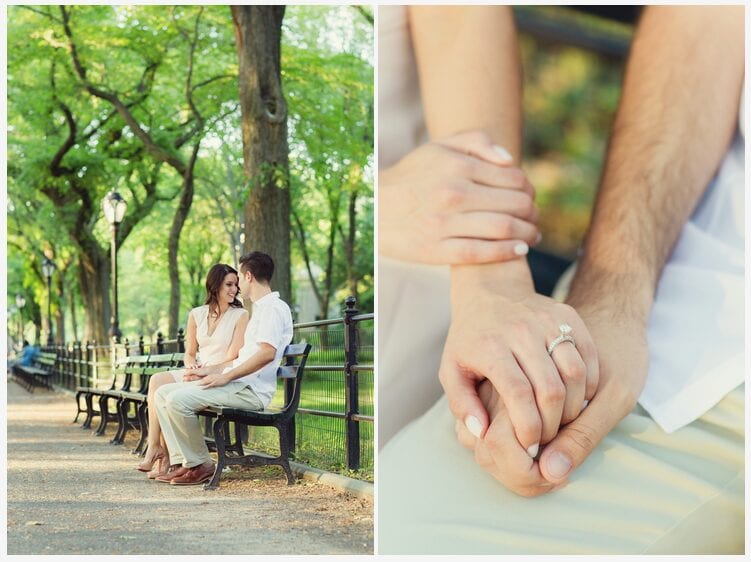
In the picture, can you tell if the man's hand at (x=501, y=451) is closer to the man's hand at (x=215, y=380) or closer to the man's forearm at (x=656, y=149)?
the man's forearm at (x=656, y=149)

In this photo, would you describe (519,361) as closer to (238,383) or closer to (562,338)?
(562,338)

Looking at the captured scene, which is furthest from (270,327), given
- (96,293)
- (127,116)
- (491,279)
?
(96,293)

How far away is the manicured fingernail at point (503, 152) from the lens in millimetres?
3705

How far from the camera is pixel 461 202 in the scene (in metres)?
3.67

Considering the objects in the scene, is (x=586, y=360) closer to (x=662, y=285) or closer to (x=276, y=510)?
(x=662, y=285)

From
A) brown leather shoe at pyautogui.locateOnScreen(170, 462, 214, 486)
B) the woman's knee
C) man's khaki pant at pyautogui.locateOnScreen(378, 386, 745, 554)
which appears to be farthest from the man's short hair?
man's khaki pant at pyautogui.locateOnScreen(378, 386, 745, 554)

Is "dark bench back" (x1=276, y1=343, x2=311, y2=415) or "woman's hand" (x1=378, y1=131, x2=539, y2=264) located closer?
"woman's hand" (x1=378, y1=131, x2=539, y2=264)

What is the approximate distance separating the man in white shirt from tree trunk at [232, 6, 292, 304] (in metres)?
1.58

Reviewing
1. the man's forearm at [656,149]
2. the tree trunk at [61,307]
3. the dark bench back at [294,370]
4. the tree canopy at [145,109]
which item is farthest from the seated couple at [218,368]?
the tree trunk at [61,307]

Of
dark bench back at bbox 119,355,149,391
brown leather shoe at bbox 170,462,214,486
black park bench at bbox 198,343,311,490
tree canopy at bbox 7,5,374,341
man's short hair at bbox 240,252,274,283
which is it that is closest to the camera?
black park bench at bbox 198,343,311,490

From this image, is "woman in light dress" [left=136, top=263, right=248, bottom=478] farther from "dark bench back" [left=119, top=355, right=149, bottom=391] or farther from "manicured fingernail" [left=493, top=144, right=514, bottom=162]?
"manicured fingernail" [left=493, top=144, right=514, bottom=162]

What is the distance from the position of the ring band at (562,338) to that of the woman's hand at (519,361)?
0.03 feet

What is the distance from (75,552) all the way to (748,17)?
328 cm

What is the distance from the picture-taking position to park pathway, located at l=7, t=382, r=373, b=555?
4.01m
